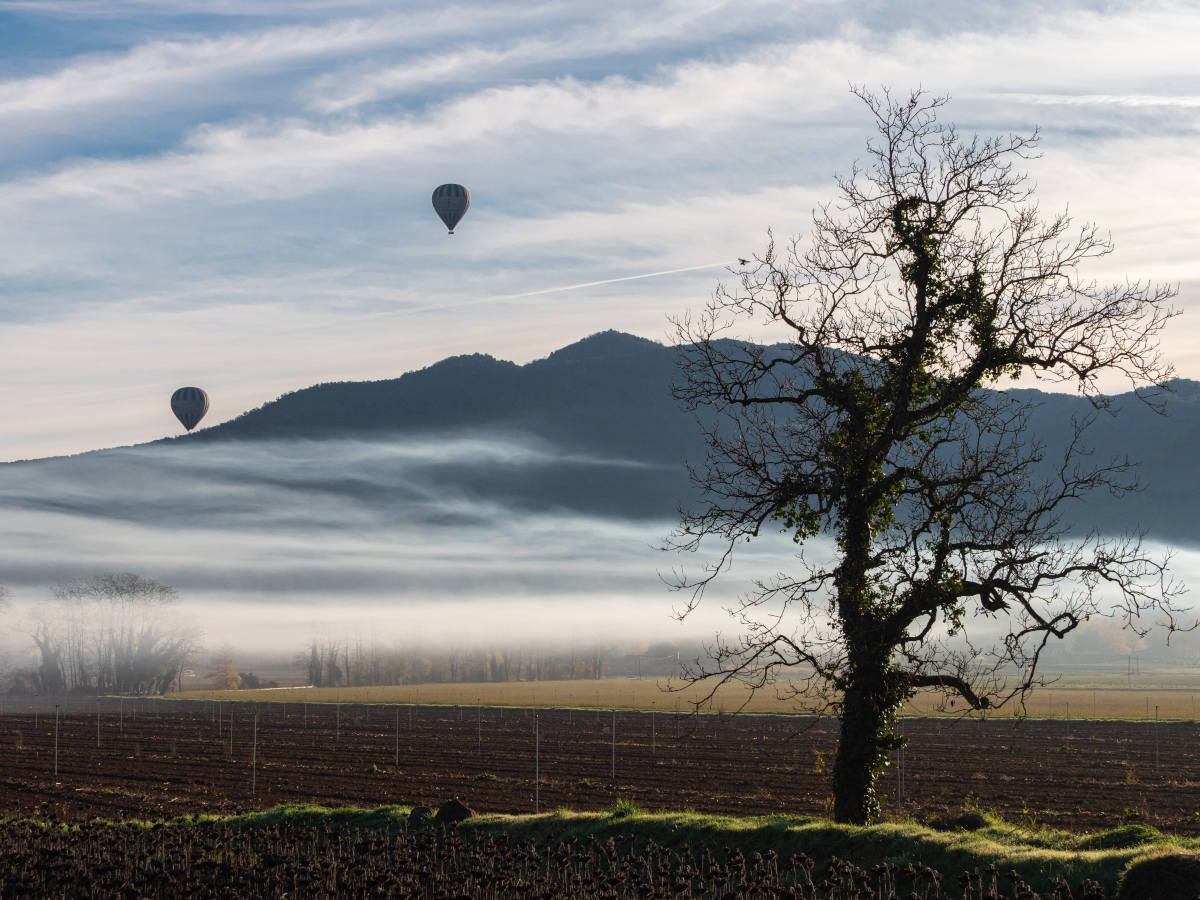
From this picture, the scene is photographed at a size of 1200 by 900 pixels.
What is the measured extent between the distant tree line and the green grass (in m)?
131

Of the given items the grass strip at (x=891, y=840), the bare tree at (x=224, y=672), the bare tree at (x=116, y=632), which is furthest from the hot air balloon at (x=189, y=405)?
the grass strip at (x=891, y=840)

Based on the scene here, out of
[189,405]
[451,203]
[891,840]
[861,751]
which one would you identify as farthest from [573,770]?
[189,405]

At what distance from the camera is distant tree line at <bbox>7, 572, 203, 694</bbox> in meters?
139

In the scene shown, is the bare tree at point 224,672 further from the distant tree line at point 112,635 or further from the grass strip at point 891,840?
the grass strip at point 891,840

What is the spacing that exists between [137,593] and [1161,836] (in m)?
143

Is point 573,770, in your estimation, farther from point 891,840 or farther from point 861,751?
point 891,840

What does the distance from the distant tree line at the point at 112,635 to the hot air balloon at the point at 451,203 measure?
73.2 metres

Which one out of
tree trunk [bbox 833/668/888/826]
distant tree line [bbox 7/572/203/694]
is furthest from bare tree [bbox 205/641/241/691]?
tree trunk [bbox 833/668/888/826]

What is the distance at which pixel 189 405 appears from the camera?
121688 millimetres

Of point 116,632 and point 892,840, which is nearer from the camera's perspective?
point 892,840

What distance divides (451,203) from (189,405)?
147ft

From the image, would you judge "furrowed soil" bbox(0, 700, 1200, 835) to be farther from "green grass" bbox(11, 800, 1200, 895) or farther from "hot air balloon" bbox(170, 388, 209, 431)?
"hot air balloon" bbox(170, 388, 209, 431)

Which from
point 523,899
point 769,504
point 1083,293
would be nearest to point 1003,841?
point 769,504

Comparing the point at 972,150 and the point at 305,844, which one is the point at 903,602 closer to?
the point at 972,150
